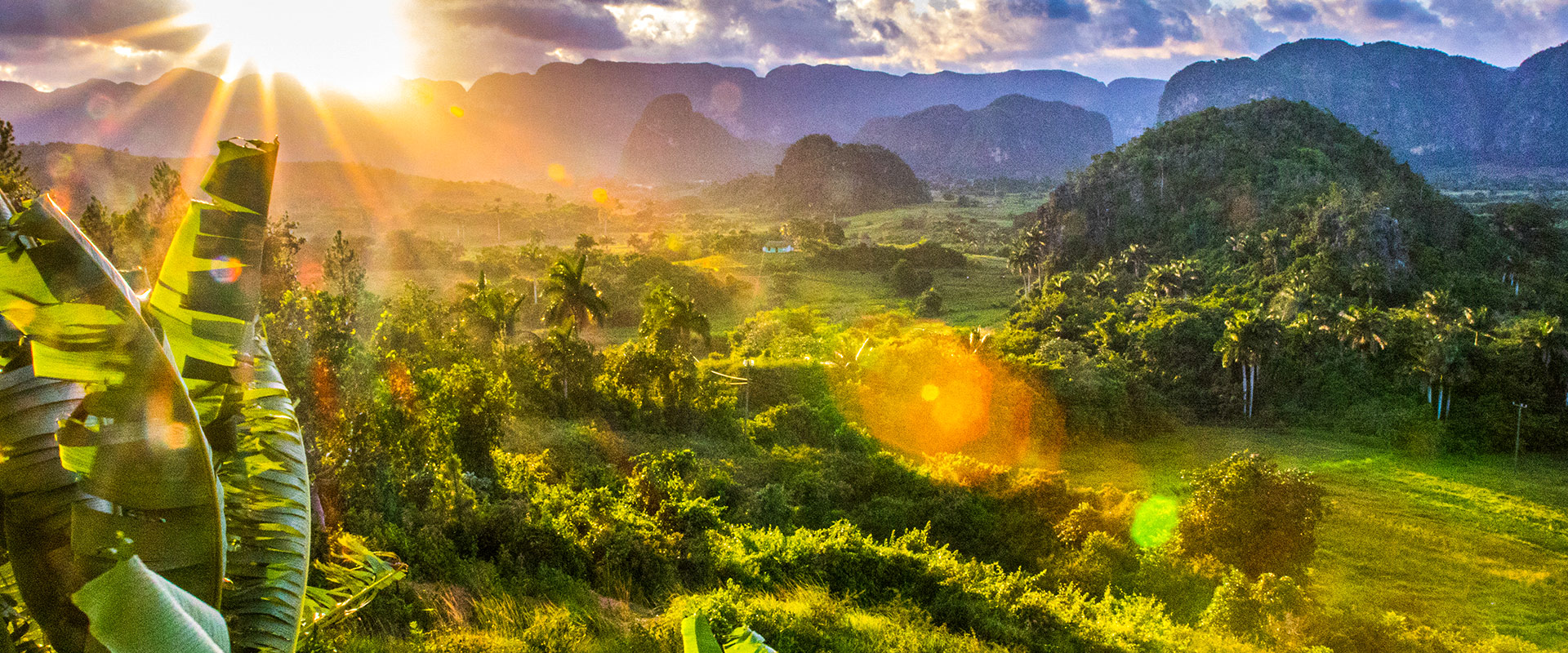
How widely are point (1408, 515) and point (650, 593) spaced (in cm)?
2502

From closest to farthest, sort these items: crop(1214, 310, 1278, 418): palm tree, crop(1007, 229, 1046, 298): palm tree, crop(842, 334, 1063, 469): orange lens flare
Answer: crop(842, 334, 1063, 469): orange lens flare < crop(1214, 310, 1278, 418): palm tree < crop(1007, 229, 1046, 298): palm tree

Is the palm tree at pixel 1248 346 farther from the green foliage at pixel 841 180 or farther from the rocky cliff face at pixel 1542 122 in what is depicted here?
the rocky cliff face at pixel 1542 122

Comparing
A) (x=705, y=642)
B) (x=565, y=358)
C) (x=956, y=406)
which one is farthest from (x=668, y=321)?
(x=705, y=642)

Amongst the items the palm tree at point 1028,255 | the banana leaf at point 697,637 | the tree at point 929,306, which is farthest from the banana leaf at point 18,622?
the palm tree at point 1028,255

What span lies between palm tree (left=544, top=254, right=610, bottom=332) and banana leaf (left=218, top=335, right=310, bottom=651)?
2699 centimetres

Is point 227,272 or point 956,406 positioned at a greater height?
point 227,272

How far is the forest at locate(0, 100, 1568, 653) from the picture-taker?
32.3ft

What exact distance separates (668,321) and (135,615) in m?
27.0

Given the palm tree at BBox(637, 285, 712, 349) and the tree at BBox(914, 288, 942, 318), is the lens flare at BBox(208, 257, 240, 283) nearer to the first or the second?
the palm tree at BBox(637, 285, 712, 349)

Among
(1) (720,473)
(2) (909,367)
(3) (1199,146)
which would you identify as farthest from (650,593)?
(3) (1199,146)

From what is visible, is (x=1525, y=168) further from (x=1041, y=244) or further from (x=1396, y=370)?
(x=1396, y=370)

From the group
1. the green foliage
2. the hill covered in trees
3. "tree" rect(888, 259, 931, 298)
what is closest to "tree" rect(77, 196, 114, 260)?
the hill covered in trees

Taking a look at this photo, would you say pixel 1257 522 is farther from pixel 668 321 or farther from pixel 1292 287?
pixel 1292 287

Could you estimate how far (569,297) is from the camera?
30.3 metres
